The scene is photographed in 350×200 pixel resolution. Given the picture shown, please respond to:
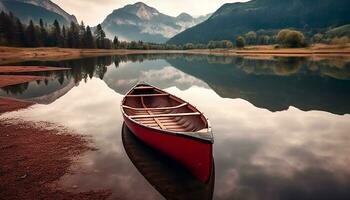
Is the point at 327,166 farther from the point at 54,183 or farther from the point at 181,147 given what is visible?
the point at 54,183

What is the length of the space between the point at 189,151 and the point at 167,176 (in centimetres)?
167

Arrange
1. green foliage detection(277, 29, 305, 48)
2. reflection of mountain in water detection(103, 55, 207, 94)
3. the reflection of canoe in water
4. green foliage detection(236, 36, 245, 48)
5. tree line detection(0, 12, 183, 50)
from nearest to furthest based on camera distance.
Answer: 1. the reflection of canoe in water
2. reflection of mountain in water detection(103, 55, 207, 94)
3. tree line detection(0, 12, 183, 50)
4. green foliage detection(277, 29, 305, 48)
5. green foliage detection(236, 36, 245, 48)

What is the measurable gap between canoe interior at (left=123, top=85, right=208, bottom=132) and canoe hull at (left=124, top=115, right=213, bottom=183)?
0.89 m

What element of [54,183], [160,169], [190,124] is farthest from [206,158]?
[54,183]

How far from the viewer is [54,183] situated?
1037 centimetres

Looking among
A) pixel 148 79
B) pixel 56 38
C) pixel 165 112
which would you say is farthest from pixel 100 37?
pixel 165 112

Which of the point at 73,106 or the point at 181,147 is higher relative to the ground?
the point at 181,147

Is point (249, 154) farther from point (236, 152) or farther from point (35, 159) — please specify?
point (35, 159)

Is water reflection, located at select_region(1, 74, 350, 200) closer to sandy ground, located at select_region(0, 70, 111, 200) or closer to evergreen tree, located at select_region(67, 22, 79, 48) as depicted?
sandy ground, located at select_region(0, 70, 111, 200)

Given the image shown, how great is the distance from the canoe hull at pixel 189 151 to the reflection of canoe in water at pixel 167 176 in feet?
1.35

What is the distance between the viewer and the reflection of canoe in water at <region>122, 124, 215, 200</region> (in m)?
9.77

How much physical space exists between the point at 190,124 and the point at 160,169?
341 cm

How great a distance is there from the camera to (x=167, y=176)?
11.0 metres

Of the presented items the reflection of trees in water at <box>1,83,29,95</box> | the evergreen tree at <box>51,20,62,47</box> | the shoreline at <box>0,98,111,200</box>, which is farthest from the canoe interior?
the evergreen tree at <box>51,20,62,47</box>
